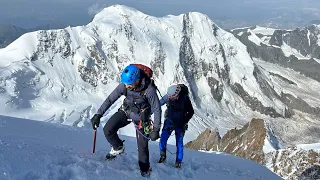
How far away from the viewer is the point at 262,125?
7462cm

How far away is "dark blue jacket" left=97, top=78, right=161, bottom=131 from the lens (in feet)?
35.7

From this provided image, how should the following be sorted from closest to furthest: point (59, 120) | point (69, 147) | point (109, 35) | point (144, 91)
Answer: point (144, 91), point (69, 147), point (59, 120), point (109, 35)

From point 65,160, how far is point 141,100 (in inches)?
115

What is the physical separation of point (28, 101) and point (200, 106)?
77.6 metres

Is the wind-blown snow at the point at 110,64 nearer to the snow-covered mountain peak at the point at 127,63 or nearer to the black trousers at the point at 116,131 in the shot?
the snow-covered mountain peak at the point at 127,63

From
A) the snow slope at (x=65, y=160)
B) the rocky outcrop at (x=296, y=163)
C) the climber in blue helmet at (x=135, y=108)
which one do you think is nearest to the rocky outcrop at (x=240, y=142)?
the rocky outcrop at (x=296, y=163)

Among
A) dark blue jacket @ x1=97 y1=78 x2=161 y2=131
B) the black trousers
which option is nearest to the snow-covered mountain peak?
the black trousers

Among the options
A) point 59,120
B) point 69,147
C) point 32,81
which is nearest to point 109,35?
point 32,81

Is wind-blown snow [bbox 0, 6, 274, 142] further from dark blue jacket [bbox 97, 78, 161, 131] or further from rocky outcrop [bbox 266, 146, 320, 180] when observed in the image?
dark blue jacket [bbox 97, 78, 161, 131]

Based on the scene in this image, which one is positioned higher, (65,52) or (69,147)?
(69,147)

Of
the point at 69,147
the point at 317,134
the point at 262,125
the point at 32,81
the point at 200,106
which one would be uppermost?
the point at 69,147

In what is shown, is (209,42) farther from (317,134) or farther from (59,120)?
(59,120)

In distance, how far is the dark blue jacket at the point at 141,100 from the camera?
10.9m

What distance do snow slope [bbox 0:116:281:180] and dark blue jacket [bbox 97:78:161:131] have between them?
1745 mm
